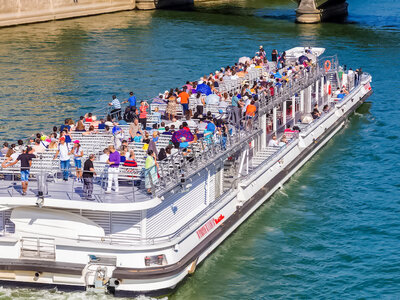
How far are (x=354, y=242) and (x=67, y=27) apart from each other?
58723 mm

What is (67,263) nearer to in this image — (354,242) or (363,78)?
(354,242)

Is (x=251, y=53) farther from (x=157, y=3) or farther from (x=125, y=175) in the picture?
(x=125, y=175)

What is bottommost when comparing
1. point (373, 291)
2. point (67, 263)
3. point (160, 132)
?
point (373, 291)

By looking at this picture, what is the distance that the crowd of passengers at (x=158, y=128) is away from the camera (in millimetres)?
25180

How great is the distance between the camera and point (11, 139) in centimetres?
4478

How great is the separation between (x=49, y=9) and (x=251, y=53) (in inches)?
1045

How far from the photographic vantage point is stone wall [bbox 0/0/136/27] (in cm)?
8044

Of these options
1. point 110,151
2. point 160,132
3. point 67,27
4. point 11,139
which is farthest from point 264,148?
point 67,27

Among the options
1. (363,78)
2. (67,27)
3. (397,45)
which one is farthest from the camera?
(67,27)

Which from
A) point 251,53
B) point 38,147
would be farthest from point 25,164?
point 251,53

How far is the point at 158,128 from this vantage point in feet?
106

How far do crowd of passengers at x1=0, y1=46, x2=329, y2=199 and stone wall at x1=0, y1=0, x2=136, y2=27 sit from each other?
→ 44018mm

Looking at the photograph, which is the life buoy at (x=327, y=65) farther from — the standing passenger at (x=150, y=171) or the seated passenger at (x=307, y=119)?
the standing passenger at (x=150, y=171)

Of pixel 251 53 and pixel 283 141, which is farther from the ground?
pixel 283 141
